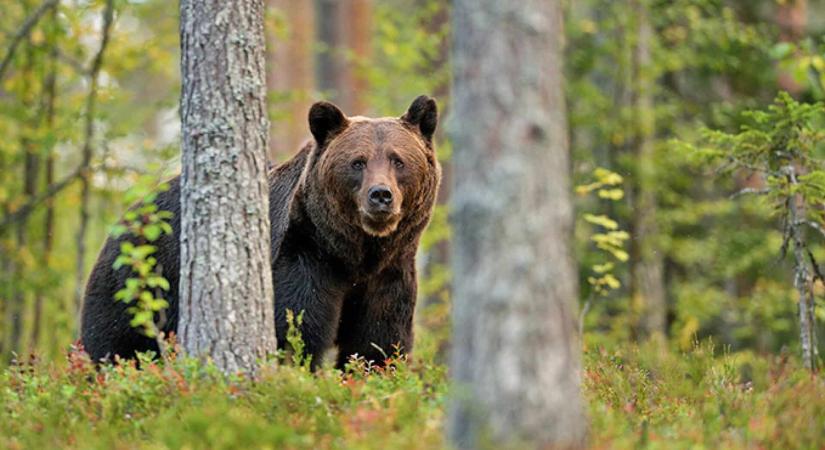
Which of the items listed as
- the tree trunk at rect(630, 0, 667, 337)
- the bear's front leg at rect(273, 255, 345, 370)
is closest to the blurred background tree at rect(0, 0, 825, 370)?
the tree trunk at rect(630, 0, 667, 337)

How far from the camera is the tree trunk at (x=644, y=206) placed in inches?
567

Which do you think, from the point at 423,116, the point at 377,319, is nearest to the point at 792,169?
the point at 423,116

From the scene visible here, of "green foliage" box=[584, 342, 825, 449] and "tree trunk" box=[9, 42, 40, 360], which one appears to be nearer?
"green foliage" box=[584, 342, 825, 449]

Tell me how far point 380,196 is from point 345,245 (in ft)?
2.03

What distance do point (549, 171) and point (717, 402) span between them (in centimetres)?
198

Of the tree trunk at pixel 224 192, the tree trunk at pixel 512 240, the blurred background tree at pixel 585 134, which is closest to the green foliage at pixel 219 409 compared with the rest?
the tree trunk at pixel 224 192

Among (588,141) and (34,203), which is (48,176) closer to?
(34,203)

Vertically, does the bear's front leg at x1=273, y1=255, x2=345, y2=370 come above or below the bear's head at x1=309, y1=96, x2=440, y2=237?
below

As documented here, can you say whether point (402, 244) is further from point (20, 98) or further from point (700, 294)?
point (700, 294)

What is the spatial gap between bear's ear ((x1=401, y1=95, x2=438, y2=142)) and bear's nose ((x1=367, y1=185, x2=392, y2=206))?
102 centimetres

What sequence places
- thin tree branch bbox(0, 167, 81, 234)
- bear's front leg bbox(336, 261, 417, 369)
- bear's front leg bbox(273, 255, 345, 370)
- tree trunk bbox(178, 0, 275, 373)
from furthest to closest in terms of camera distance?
thin tree branch bbox(0, 167, 81, 234), bear's front leg bbox(336, 261, 417, 369), bear's front leg bbox(273, 255, 345, 370), tree trunk bbox(178, 0, 275, 373)

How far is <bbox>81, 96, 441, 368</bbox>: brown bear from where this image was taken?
7461 mm

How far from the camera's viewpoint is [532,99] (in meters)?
4.14

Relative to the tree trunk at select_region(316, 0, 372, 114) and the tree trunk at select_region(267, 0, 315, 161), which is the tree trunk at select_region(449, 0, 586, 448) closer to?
the tree trunk at select_region(267, 0, 315, 161)
